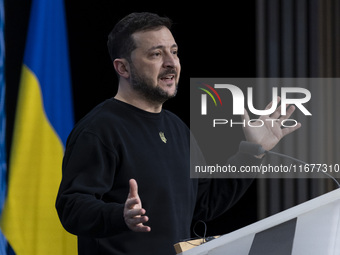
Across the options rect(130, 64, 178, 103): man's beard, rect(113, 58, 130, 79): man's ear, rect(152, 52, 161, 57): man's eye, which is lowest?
rect(130, 64, 178, 103): man's beard

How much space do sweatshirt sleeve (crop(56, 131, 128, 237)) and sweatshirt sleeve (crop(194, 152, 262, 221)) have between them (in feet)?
1.51

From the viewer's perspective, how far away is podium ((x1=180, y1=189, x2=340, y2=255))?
1120 millimetres

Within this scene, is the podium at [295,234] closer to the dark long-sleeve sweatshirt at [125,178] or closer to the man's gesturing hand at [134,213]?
the man's gesturing hand at [134,213]

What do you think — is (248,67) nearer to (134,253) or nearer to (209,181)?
(209,181)

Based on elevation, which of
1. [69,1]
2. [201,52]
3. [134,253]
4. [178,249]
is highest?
[69,1]

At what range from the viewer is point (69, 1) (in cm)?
313

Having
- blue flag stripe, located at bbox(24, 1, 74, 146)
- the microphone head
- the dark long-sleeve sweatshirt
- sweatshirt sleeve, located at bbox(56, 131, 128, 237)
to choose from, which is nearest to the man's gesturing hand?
sweatshirt sleeve, located at bbox(56, 131, 128, 237)

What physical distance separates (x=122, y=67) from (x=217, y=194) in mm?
584

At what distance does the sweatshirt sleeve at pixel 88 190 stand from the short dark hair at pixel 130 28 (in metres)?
0.43

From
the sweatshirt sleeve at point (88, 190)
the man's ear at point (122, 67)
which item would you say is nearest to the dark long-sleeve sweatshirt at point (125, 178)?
the sweatshirt sleeve at point (88, 190)

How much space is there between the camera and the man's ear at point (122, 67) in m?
2.10

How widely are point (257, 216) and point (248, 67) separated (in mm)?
847

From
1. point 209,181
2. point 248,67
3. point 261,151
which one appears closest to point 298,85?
point 248,67

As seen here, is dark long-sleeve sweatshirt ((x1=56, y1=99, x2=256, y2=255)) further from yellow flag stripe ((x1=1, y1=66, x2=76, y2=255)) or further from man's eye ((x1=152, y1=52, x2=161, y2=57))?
yellow flag stripe ((x1=1, y1=66, x2=76, y2=255))
